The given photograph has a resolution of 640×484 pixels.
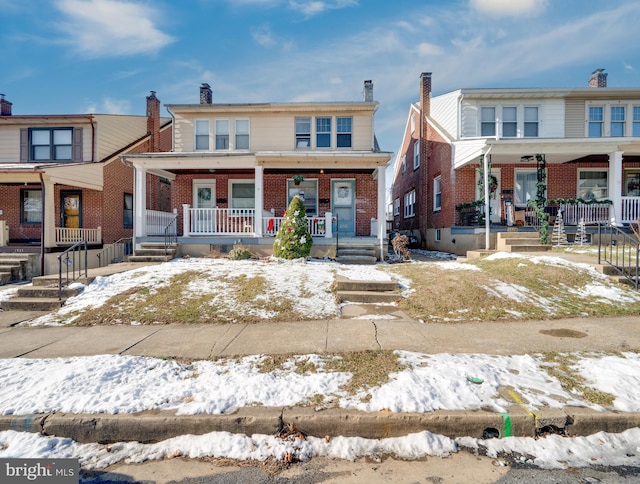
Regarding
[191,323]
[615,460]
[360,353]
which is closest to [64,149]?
[191,323]

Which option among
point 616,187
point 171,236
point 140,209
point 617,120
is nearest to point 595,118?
point 617,120

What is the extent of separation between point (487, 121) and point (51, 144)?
20.7 metres

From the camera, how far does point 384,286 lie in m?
7.33

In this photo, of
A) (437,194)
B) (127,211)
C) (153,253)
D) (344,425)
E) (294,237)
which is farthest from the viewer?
(437,194)

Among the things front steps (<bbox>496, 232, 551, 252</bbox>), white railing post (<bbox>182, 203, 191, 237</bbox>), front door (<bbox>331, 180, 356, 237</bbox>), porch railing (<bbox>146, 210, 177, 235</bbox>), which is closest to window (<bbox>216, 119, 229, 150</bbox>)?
porch railing (<bbox>146, 210, 177, 235</bbox>)

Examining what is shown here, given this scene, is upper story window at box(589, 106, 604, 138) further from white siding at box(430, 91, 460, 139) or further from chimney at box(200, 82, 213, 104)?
chimney at box(200, 82, 213, 104)

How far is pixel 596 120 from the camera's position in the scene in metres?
15.1

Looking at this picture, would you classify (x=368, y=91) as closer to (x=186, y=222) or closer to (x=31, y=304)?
(x=186, y=222)

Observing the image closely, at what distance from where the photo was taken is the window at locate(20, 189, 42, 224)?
15.1m

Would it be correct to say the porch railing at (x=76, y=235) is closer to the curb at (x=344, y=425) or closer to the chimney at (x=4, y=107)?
Result: the chimney at (x=4, y=107)

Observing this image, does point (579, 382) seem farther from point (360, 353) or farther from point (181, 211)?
point (181, 211)

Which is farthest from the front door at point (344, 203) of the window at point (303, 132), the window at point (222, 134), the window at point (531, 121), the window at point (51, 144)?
the window at point (51, 144)

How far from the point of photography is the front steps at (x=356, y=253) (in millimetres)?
11086

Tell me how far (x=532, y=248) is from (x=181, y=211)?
14.3 meters
